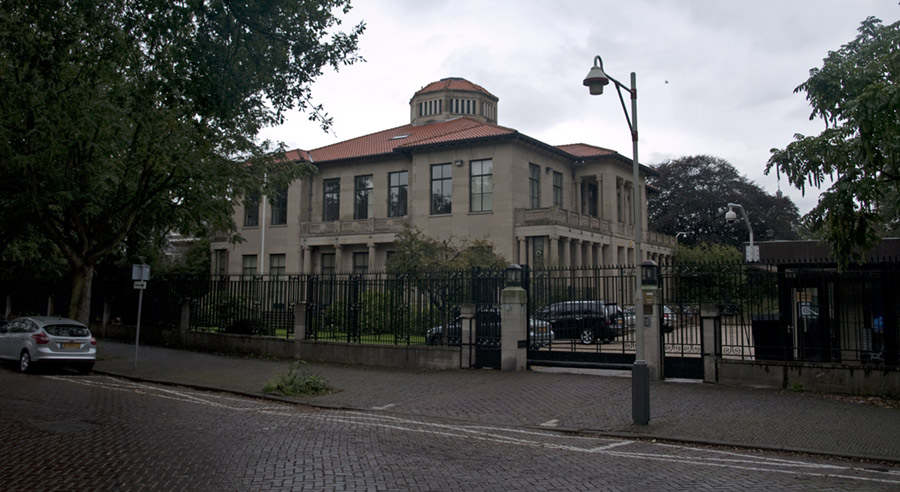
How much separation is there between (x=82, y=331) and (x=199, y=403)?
7584 mm

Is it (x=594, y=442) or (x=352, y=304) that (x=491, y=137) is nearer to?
(x=352, y=304)

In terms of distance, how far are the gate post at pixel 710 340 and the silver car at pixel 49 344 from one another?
15873 mm

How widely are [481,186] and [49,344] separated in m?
34.5

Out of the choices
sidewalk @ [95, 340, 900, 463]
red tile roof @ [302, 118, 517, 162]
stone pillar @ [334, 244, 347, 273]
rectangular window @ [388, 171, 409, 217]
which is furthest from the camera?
stone pillar @ [334, 244, 347, 273]

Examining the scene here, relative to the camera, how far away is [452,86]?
6606 centimetres

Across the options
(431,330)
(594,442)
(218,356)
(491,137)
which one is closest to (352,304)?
(431,330)

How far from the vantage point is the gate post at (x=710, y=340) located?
1525 cm

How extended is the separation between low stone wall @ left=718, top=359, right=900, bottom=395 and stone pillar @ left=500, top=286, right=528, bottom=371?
4845 millimetres

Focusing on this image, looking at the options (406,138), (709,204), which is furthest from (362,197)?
(709,204)

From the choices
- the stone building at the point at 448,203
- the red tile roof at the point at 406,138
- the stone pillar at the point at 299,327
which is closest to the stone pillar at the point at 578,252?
the stone building at the point at 448,203

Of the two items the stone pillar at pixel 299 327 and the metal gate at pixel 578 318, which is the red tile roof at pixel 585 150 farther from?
the metal gate at pixel 578 318

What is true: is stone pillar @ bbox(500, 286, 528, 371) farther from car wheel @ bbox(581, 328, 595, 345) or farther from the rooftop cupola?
the rooftop cupola

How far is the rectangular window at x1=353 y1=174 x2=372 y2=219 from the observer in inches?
2186

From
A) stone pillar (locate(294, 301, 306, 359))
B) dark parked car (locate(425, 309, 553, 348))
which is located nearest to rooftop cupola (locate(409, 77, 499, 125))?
stone pillar (locate(294, 301, 306, 359))
